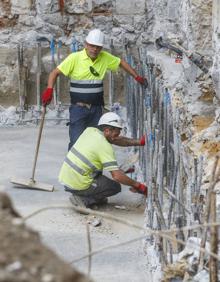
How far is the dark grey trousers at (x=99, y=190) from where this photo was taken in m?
6.27

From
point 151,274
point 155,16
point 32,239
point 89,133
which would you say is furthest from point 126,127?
point 32,239

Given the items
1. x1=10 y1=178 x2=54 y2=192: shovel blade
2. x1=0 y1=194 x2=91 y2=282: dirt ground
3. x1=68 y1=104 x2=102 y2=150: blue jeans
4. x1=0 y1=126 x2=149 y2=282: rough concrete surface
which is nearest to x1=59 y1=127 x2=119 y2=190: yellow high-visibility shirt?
x1=0 y1=126 x2=149 y2=282: rough concrete surface

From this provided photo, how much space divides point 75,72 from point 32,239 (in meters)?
5.33

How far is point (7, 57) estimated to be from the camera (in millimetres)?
9664

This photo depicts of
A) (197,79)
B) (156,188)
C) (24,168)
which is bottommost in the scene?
(24,168)

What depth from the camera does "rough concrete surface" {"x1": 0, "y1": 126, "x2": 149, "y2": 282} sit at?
17.0ft

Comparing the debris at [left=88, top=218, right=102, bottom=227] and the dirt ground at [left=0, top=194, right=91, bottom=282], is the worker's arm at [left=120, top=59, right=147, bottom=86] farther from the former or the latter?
the dirt ground at [left=0, top=194, right=91, bottom=282]

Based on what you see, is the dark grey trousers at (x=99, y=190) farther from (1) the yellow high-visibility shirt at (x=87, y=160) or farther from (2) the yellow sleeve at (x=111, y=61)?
(2) the yellow sleeve at (x=111, y=61)

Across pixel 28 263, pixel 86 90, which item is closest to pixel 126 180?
pixel 86 90

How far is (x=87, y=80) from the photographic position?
23.4 ft

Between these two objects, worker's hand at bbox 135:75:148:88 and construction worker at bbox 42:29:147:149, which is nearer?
construction worker at bbox 42:29:147:149

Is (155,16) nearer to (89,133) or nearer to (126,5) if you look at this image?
(126,5)

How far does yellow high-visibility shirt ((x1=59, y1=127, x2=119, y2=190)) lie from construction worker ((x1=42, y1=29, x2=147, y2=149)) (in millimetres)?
863

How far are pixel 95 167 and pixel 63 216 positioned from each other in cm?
43
